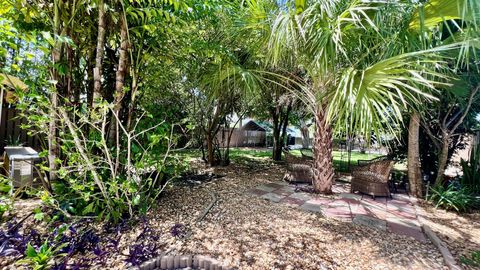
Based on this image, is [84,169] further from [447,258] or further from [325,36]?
[447,258]

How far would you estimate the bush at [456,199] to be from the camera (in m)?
4.54

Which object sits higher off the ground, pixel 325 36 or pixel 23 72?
pixel 325 36

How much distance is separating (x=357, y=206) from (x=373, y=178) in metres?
1.03

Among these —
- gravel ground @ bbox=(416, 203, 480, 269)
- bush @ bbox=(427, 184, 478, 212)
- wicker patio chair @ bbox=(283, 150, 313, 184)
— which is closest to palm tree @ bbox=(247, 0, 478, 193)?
gravel ground @ bbox=(416, 203, 480, 269)

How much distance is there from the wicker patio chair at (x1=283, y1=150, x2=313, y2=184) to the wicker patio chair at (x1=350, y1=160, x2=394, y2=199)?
1.03 metres

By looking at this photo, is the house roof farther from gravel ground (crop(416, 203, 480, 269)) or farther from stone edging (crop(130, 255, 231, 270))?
stone edging (crop(130, 255, 231, 270))

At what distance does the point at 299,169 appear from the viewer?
19.4ft

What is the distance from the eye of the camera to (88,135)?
3.23 meters

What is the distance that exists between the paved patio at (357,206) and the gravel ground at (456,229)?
0.26 m

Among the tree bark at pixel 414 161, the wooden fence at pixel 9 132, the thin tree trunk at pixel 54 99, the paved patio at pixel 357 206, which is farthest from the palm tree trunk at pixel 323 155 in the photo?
the wooden fence at pixel 9 132

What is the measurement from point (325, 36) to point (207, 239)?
10.5 ft

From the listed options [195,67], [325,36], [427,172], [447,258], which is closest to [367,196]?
[447,258]

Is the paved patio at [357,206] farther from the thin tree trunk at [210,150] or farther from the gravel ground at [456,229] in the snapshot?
the thin tree trunk at [210,150]

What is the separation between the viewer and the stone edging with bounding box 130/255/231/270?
7.66ft
